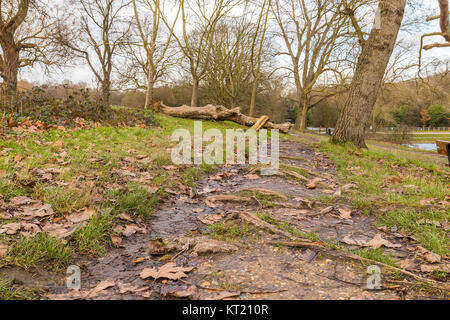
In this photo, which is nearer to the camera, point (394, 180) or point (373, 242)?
point (373, 242)

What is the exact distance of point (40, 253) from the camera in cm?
209

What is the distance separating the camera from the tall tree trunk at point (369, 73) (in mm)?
7398

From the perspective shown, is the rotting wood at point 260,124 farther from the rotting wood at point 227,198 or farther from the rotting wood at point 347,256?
the rotting wood at point 347,256

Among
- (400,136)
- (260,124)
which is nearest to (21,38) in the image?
(260,124)

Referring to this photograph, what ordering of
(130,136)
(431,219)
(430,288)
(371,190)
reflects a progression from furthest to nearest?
1. (130,136)
2. (371,190)
3. (431,219)
4. (430,288)

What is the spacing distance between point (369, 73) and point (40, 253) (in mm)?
8265

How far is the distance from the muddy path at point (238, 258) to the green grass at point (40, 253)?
14 centimetres

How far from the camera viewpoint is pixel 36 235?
2.28 m

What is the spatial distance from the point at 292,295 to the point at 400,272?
2.78 feet

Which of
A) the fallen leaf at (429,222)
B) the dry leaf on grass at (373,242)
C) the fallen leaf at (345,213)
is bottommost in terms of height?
the dry leaf on grass at (373,242)

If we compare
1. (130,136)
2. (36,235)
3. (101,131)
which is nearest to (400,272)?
(36,235)

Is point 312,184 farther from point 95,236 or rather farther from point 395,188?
point 95,236

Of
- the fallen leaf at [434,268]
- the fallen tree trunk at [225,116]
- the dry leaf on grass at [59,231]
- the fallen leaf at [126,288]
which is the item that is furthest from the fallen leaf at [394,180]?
the fallen tree trunk at [225,116]
